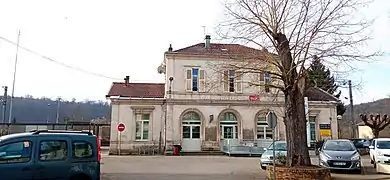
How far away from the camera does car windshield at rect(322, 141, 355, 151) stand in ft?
64.1

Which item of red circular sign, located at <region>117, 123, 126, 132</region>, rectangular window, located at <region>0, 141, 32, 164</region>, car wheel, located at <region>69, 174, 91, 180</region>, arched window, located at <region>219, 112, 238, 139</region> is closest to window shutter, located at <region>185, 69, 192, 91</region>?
arched window, located at <region>219, 112, 238, 139</region>

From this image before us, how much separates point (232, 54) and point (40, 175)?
11.1 meters

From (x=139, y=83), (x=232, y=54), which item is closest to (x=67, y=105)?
(x=139, y=83)

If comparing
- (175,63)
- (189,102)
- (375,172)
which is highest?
(175,63)

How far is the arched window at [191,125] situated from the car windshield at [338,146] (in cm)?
1661

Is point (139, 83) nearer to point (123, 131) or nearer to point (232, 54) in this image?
point (123, 131)

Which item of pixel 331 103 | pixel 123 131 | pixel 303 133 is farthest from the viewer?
pixel 331 103

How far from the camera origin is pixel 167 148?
34688mm

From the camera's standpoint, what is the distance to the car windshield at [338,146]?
19547 mm

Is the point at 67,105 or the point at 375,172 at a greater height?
the point at 67,105

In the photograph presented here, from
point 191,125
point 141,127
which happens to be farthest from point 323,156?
point 141,127

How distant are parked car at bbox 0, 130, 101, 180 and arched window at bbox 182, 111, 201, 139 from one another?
2425 centimetres

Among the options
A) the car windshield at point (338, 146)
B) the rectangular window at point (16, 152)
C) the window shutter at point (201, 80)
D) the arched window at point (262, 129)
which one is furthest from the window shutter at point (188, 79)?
the rectangular window at point (16, 152)

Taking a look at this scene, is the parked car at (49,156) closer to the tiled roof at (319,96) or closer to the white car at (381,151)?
the white car at (381,151)
